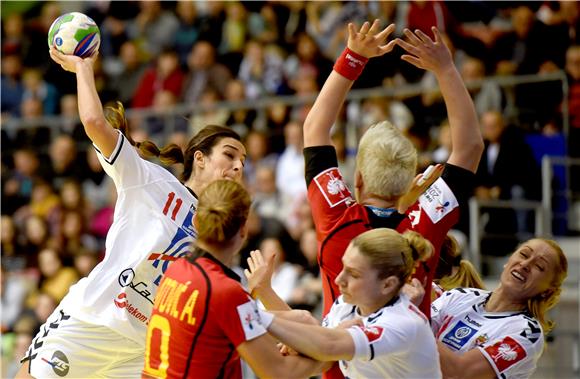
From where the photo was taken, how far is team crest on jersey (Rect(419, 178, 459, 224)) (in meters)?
4.51

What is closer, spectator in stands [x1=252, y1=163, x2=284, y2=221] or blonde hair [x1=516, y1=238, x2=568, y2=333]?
blonde hair [x1=516, y1=238, x2=568, y2=333]

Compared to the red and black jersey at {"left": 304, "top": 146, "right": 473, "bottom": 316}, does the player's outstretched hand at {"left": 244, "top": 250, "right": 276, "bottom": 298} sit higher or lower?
lower

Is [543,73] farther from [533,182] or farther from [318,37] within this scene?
[318,37]

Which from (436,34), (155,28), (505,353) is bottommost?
(155,28)

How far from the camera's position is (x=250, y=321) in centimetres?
394

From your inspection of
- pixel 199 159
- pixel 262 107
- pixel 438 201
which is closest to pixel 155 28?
pixel 262 107

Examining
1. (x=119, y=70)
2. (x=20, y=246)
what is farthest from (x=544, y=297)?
(x=119, y=70)

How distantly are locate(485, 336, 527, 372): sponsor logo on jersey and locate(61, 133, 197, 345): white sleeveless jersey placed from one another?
1.60 meters

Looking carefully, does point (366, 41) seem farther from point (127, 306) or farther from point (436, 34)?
point (127, 306)

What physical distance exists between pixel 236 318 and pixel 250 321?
52 mm

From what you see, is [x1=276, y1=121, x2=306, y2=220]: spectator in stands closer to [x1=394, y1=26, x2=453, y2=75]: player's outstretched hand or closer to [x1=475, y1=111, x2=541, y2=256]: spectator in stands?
[x1=475, y1=111, x2=541, y2=256]: spectator in stands

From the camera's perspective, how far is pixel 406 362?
402 centimetres

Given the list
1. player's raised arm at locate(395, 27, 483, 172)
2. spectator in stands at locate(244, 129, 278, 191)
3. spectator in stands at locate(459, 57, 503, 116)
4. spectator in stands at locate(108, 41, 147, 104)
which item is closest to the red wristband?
player's raised arm at locate(395, 27, 483, 172)

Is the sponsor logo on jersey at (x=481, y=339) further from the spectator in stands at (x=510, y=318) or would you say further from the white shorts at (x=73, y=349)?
the white shorts at (x=73, y=349)
